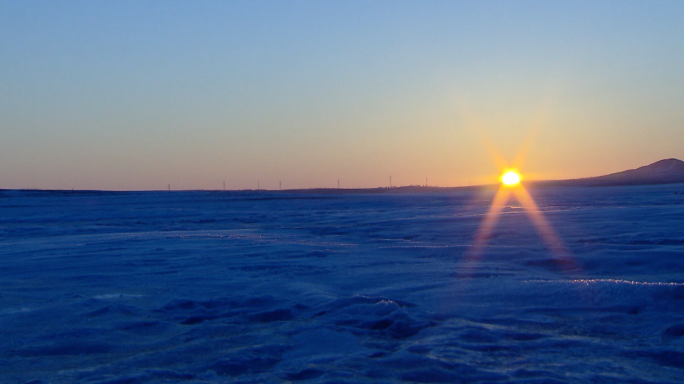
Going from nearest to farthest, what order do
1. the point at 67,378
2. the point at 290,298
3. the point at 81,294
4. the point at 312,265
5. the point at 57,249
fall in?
1. the point at 67,378
2. the point at 290,298
3. the point at 81,294
4. the point at 312,265
5. the point at 57,249

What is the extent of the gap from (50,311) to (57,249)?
449cm

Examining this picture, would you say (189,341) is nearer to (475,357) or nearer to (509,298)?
(475,357)

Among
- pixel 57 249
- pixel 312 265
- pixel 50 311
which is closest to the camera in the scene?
pixel 50 311

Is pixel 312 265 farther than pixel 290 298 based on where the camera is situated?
Yes

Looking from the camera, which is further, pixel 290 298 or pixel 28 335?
pixel 290 298

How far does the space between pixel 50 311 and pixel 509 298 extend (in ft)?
11.7

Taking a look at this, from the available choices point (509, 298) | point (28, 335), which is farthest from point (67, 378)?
point (509, 298)

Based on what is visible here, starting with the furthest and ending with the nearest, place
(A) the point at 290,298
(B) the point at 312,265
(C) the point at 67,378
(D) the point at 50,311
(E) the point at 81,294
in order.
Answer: (B) the point at 312,265, (E) the point at 81,294, (A) the point at 290,298, (D) the point at 50,311, (C) the point at 67,378

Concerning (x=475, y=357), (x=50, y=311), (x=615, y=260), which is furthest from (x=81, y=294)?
(x=615, y=260)

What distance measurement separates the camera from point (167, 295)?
493 centimetres

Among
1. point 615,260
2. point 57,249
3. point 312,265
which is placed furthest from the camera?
point 57,249

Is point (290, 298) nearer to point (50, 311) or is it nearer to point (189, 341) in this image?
point (189, 341)

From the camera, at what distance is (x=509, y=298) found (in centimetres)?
435

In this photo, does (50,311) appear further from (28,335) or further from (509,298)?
(509,298)
